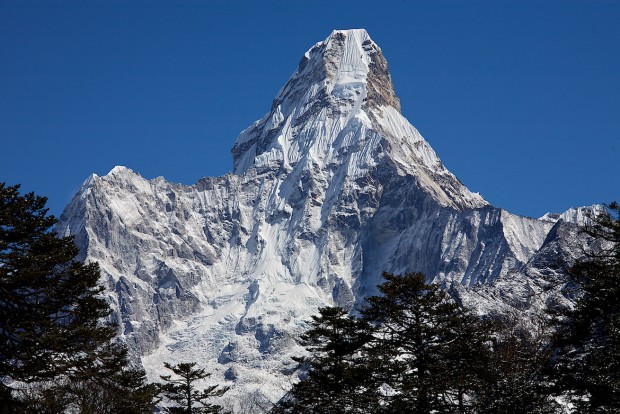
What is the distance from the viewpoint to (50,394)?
2218 inches

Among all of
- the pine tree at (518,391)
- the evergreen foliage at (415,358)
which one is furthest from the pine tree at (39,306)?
the pine tree at (518,391)

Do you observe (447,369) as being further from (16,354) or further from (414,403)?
(16,354)

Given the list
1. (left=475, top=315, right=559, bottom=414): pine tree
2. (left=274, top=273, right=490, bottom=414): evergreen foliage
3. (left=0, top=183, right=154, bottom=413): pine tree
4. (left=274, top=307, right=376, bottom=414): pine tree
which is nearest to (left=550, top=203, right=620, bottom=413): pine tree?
(left=475, top=315, right=559, bottom=414): pine tree

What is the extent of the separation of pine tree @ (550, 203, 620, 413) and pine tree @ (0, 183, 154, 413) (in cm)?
2357

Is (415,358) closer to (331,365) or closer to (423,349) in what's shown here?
(423,349)

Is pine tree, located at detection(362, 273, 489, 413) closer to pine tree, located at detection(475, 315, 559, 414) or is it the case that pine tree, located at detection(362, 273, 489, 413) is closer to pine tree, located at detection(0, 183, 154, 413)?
pine tree, located at detection(475, 315, 559, 414)

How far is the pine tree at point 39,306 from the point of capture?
158ft

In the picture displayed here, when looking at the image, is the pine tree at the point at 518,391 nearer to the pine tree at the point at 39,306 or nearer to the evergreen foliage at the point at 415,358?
the evergreen foliage at the point at 415,358

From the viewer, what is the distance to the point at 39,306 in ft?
164

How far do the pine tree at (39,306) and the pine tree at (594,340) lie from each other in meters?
23.6

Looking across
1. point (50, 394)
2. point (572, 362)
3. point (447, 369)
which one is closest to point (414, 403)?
point (447, 369)

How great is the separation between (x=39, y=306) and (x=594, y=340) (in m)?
28.3

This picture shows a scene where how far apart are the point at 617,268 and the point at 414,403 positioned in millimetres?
14868

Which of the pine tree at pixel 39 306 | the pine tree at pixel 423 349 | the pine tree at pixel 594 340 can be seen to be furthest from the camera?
the pine tree at pixel 423 349
